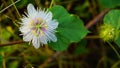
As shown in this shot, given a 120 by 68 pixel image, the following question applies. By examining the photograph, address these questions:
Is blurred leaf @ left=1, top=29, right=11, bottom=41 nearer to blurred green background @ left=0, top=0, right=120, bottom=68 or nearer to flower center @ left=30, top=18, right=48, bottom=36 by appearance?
blurred green background @ left=0, top=0, right=120, bottom=68

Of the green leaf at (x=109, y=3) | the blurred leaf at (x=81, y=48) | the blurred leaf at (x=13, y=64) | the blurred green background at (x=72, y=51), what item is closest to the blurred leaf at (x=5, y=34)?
the blurred green background at (x=72, y=51)

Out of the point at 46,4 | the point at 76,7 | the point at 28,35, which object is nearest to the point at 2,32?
the point at 46,4

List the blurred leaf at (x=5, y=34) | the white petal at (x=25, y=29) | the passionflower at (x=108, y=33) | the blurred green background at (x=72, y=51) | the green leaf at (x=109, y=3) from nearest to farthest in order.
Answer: the white petal at (x=25, y=29) → the passionflower at (x=108, y=33) → the green leaf at (x=109, y=3) → the blurred green background at (x=72, y=51) → the blurred leaf at (x=5, y=34)

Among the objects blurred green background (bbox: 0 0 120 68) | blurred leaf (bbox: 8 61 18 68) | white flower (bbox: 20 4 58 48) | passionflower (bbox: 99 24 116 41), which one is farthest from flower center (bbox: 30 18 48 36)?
blurred leaf (bbox: 8 61 18 68)

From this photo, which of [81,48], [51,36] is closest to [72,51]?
[81,48]

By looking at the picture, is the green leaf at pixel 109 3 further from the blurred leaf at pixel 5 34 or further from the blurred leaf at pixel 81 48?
the blurred leaf at pixel 5 34

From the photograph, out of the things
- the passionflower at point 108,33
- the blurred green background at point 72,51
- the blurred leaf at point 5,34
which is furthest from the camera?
the blurred leaf at point 5,34

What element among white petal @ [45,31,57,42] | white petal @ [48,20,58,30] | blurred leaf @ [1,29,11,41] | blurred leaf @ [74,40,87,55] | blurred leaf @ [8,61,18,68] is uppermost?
white petal @ [48,20,58,30]

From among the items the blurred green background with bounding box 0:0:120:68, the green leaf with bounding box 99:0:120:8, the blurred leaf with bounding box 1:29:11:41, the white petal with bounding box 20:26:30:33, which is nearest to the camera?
the white petal with bounding box 20:26:30:33
